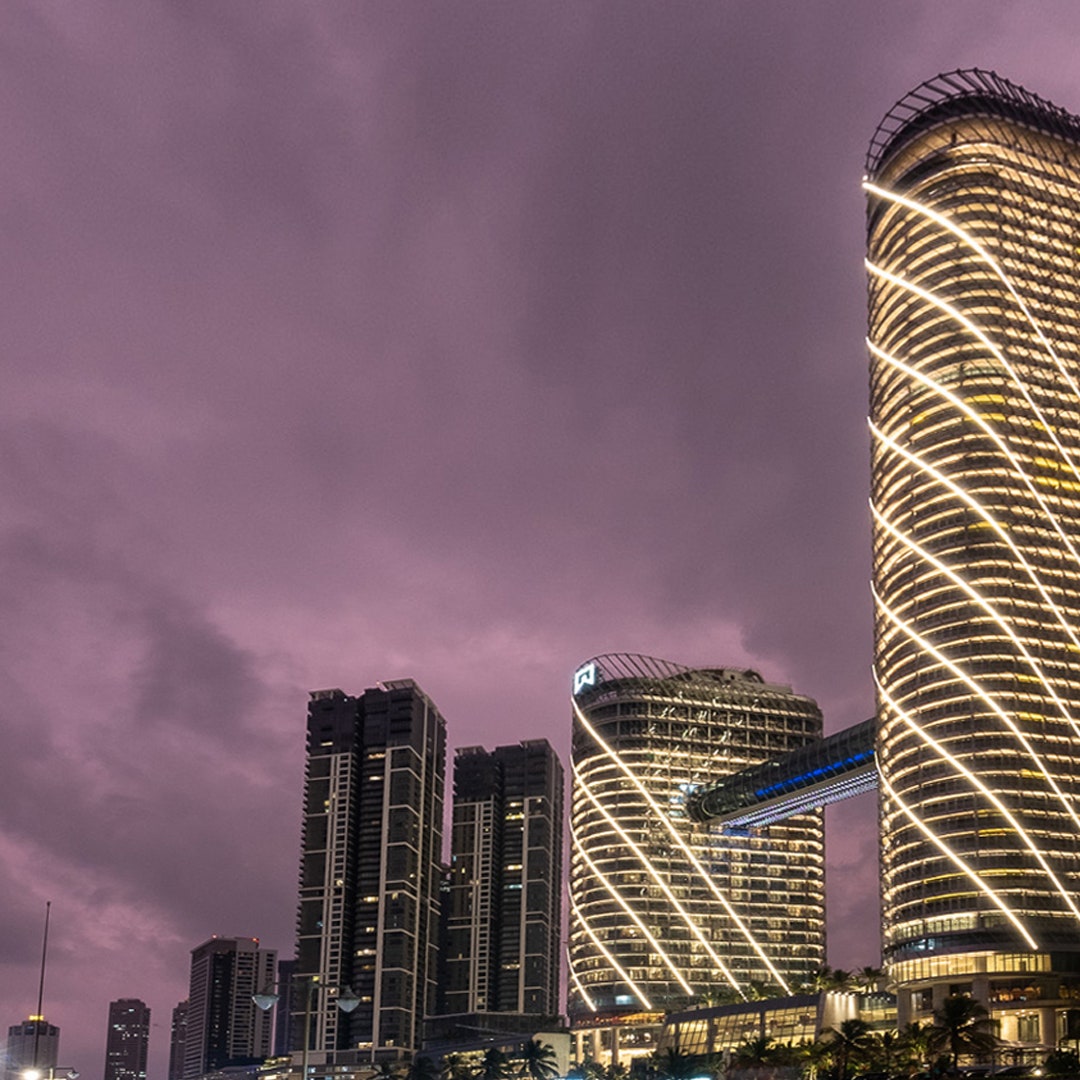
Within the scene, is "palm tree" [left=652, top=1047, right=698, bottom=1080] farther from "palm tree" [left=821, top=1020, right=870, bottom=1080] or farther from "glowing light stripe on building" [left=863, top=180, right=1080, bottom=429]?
"glowing light stripe on building" [left=863, top=180, right=1080, bottom=429]

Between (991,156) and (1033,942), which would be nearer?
(1033,942)

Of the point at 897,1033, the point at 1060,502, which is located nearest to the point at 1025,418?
the point at 1060,502

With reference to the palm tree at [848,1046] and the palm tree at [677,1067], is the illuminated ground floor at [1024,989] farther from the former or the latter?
the palm tree at [677,1067]

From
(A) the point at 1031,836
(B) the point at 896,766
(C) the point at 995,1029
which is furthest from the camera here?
(B) the point at 896,766

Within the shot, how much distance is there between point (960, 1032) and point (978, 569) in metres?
55.6

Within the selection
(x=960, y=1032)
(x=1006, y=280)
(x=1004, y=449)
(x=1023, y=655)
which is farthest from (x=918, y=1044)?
(x=1006, y=280)

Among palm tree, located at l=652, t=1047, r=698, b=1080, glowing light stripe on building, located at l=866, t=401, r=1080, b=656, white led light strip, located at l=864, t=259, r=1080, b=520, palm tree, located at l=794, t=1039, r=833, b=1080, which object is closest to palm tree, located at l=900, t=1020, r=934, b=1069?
palm tree, located at l=794, t=1039, r=833, b=1080

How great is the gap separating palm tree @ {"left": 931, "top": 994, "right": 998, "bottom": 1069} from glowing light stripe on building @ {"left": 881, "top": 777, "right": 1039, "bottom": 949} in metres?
21.0

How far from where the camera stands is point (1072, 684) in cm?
17062

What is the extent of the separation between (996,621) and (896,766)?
19933 millimetres

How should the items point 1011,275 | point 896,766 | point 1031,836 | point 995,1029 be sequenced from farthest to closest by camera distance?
point 1011,275 < point 896,766 < point 1031,836 < point 995,1029

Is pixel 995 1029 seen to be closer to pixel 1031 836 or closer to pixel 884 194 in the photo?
pixel 1031 836

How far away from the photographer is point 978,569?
173250 millimetres

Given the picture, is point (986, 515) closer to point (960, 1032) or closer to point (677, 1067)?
point (960, 1032)
